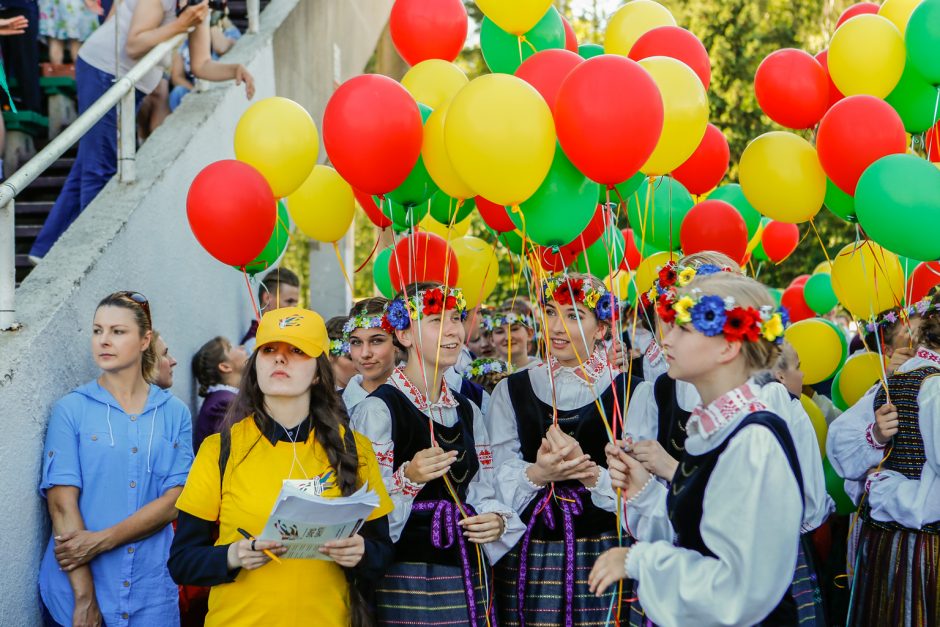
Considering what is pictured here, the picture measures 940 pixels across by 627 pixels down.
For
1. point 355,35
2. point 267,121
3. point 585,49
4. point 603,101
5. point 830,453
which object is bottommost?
point 830,453

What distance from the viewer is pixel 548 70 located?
374 centimetres

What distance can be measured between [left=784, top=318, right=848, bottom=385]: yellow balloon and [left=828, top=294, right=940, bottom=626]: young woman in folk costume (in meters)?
0.99

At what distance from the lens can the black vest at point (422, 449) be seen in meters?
3.53

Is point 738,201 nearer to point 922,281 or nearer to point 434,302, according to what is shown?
point 922,281

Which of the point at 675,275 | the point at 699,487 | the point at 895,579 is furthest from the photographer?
the point at 895,579

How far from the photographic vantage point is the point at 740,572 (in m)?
2.29

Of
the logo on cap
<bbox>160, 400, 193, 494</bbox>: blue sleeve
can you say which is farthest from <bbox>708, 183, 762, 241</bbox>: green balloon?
<bbox>160, 400, 193, 494</bbox>: blue sleeve

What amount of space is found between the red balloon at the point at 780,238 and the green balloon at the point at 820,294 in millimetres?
275

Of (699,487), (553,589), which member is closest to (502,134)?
(699,487)

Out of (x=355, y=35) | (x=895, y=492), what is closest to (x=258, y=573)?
Result: (x=895, y=492)

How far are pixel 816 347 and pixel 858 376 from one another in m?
0.31

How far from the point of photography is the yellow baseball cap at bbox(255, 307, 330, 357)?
3100 millimetres

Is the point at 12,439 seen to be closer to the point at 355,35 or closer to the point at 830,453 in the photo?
the point at 830,453

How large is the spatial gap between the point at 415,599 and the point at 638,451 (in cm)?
105
